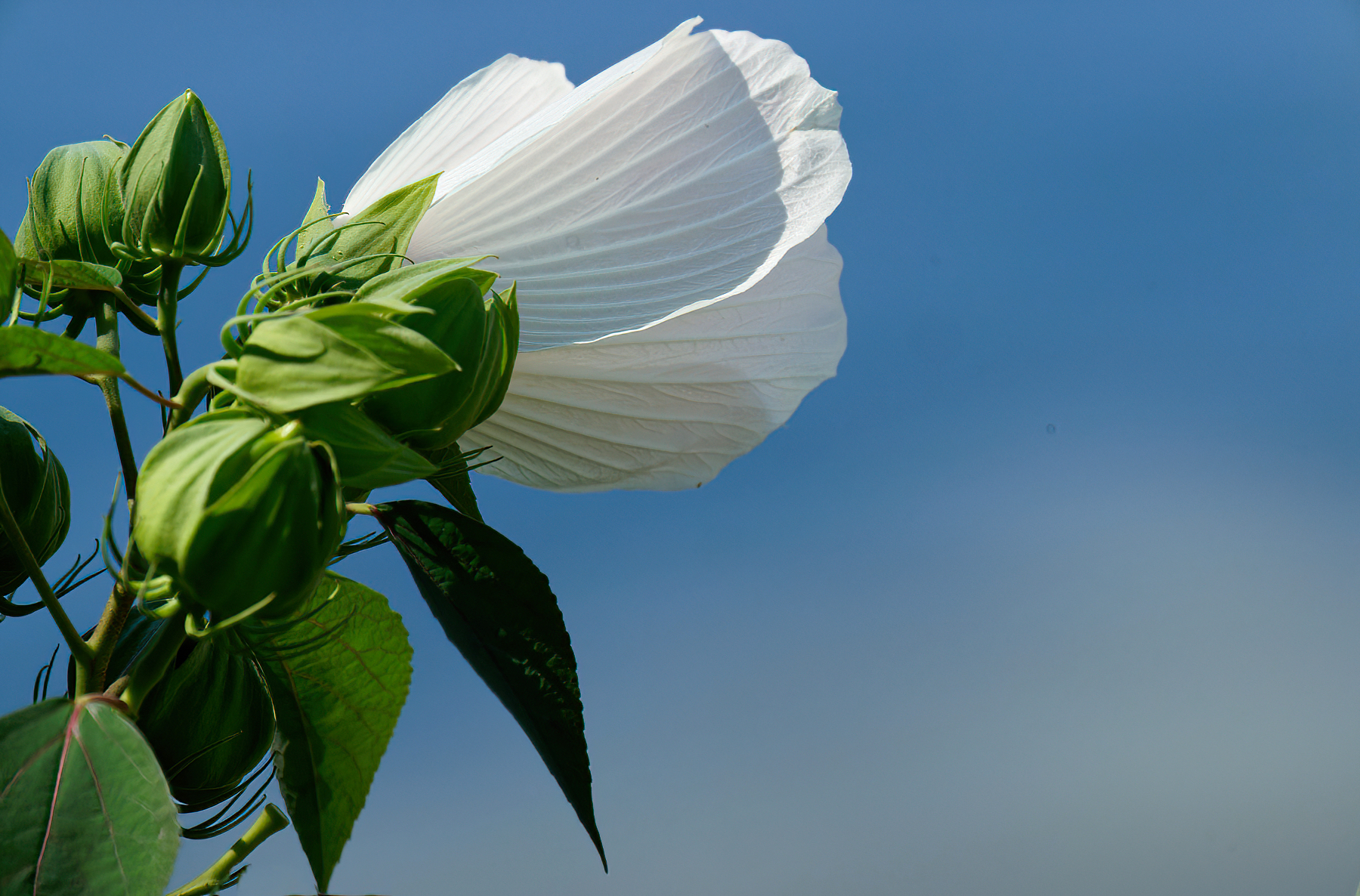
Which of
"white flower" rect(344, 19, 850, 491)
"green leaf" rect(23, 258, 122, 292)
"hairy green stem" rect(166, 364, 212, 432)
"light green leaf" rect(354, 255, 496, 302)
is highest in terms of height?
"white flower" rect(344, 19, 850, 491)

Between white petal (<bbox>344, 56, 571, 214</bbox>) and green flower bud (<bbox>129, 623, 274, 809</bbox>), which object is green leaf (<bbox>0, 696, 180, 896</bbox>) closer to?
green flower bud (<bbox>129, 623, 274, 809</bbox>)

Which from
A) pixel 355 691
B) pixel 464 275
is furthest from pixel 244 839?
pixel 464 275

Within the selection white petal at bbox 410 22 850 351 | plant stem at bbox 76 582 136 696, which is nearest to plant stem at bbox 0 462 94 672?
plant stem at bbox 76 582 136 696

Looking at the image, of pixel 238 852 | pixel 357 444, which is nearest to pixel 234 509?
pixel 357 444

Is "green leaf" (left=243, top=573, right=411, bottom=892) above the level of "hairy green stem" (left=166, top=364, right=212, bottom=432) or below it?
below

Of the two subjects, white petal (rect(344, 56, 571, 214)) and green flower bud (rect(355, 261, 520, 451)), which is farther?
white petal (rect(344, 56, 571, 214))

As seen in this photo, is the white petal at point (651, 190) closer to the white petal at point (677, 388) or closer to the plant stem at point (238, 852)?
the white petal at point (677, 388)

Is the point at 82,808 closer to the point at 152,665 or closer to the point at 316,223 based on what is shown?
the point at 152,665
